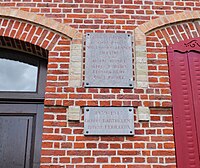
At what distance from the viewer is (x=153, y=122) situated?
13.8 ft

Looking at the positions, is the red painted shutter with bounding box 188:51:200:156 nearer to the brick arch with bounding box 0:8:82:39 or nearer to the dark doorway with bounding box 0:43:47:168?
the brick arch with bounding box 0:8:82:39

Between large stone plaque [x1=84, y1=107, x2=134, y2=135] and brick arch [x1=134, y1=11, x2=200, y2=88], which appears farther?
brick arch [x1=134, y1=11, x2=200, y2=88]

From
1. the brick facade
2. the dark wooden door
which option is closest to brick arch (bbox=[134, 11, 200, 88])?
the brick facade

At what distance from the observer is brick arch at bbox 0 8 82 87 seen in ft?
14.8

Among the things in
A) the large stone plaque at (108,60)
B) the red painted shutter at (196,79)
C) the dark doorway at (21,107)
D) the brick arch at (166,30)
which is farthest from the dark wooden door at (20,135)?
the red painted shutter at (196,79)

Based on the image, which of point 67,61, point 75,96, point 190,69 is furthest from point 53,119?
point 190,69

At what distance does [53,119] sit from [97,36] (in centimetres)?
130

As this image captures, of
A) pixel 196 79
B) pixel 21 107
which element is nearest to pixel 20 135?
pixel 21 107

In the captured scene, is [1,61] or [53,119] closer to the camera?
[53,119]

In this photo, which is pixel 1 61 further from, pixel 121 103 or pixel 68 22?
pixel 121 103

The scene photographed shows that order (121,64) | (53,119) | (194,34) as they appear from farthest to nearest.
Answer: (194,34), (121,64), (53,119)

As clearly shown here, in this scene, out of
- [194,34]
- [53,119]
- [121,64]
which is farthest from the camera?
[194,34]

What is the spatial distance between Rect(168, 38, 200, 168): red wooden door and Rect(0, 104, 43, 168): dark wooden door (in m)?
1.82

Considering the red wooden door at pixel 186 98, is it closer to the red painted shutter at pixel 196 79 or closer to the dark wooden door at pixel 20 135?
the red painted shutter at pixel 196 79
